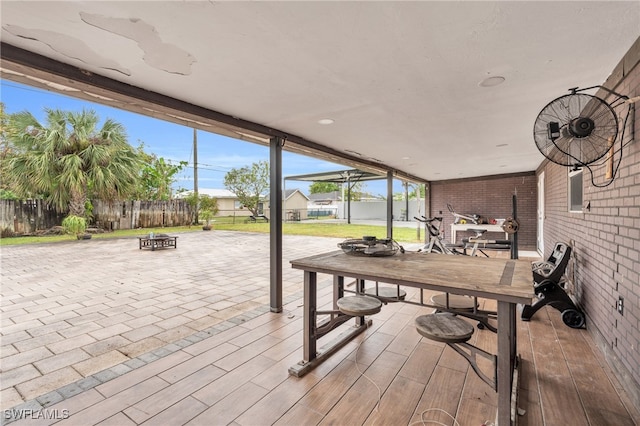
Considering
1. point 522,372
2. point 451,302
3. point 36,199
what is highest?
point 36,199

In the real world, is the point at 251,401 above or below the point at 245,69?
below

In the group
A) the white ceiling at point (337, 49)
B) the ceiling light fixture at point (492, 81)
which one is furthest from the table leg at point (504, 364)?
the ceiling light fixture at point (492, 81)

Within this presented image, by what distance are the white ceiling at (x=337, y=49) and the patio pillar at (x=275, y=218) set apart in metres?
0.66

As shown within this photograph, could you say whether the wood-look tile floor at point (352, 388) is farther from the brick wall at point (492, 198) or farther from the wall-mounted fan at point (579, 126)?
the brick wall at point (492, 198)

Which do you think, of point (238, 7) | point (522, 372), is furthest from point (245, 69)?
point (522, 372)

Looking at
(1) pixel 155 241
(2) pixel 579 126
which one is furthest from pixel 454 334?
(1) pixel 155 241

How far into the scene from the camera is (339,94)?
2393 millimetres

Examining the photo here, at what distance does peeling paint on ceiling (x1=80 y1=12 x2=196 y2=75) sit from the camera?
1.40m

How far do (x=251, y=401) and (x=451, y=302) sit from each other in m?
1.57

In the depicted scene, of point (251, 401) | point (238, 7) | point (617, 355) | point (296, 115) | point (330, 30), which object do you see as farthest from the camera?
point (296, 115)

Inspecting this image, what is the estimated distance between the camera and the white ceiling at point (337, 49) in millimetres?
1354

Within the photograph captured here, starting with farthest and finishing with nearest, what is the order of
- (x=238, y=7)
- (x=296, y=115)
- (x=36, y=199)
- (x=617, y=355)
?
(x=36, y=199) < (x=296, y=115) < (x=617, y=355) < (x=238, y=7)

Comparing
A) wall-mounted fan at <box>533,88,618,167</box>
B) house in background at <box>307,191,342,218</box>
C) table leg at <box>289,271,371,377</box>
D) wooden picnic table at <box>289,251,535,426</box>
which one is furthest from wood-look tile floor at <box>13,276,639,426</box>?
house in background at <box>307,191,342,218</box>

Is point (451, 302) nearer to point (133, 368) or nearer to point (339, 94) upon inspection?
point (339, 94)
